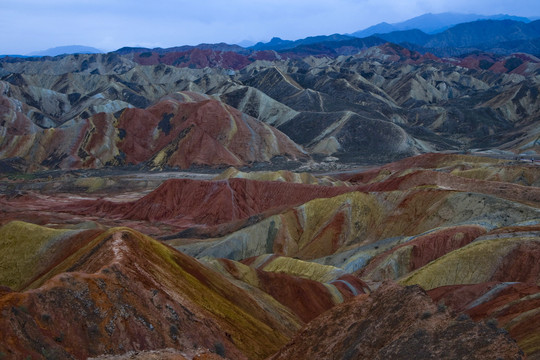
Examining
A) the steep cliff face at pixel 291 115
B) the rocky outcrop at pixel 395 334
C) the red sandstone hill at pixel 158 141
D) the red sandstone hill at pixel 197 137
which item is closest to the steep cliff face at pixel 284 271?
the rocky outcrop at pixel 395 334

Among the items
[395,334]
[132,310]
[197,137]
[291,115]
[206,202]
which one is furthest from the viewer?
[291,115]

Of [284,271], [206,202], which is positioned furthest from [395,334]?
[206,202]

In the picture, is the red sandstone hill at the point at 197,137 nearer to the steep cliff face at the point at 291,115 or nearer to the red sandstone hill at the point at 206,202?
the steep cliff face at the point at 291,115

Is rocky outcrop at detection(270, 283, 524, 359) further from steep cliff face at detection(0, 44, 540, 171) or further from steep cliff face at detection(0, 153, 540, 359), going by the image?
steep cliff face at detection(0, 44, 540, 171)

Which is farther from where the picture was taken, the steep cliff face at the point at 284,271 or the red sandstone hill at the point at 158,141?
the red sandstone hill at the point at 158,141

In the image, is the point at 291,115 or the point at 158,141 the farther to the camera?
the point at 291,115

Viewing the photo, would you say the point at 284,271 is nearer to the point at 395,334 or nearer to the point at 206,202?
the point at 395,334

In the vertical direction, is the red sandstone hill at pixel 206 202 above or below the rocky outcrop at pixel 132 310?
below

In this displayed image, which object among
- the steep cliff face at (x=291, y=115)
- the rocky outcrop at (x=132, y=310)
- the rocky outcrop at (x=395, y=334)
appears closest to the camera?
the rocky outcrop at (x=395, y=334)

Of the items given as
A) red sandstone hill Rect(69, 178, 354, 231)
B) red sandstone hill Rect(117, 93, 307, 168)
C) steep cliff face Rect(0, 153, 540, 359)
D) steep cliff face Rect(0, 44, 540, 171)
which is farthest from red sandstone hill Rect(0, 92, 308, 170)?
steep cliff face Rect(0, 153, 540, 359)

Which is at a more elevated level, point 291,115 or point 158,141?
point 291,115

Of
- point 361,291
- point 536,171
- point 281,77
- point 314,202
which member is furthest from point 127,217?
point 281,77

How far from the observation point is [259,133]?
119000mm

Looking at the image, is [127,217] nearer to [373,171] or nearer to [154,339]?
[373,171]
